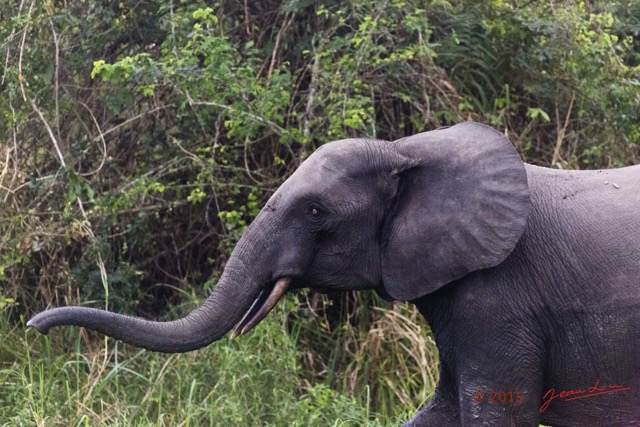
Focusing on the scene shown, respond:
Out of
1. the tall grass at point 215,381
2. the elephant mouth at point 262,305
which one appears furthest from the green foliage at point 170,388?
the elephant mouth at point 262,305

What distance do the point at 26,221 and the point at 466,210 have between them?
375 cm

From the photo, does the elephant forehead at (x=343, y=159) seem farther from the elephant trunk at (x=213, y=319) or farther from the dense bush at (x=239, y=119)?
the dense bush at (x=239, y=119)

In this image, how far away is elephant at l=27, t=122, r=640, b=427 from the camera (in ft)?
13.0

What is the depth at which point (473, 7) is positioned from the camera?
24.4 ft

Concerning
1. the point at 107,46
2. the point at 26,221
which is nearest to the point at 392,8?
the point at 107,46

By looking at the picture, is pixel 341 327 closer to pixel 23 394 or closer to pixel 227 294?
pixel 23 394

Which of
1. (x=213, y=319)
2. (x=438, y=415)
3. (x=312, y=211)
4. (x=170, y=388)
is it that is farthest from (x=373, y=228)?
(x=170, y=388)

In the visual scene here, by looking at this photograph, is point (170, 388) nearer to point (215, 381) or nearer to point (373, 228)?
point (215, 381)

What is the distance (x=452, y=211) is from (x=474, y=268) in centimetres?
23

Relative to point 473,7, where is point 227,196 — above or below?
below

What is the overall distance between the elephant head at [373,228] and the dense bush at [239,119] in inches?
87.2

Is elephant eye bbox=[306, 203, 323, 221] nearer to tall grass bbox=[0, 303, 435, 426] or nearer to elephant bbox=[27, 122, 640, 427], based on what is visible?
elephant bbox=[27, 122, 640, 427]

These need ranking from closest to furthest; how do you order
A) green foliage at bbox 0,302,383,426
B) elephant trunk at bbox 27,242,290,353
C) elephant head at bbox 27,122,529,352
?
elephant trunk at bbox 27,242,290,353, elephant head at bbox 27,122,529,352, green foliage at bbox 0,302,383,426

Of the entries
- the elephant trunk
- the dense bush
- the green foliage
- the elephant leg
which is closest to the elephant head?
the elephant trunk
